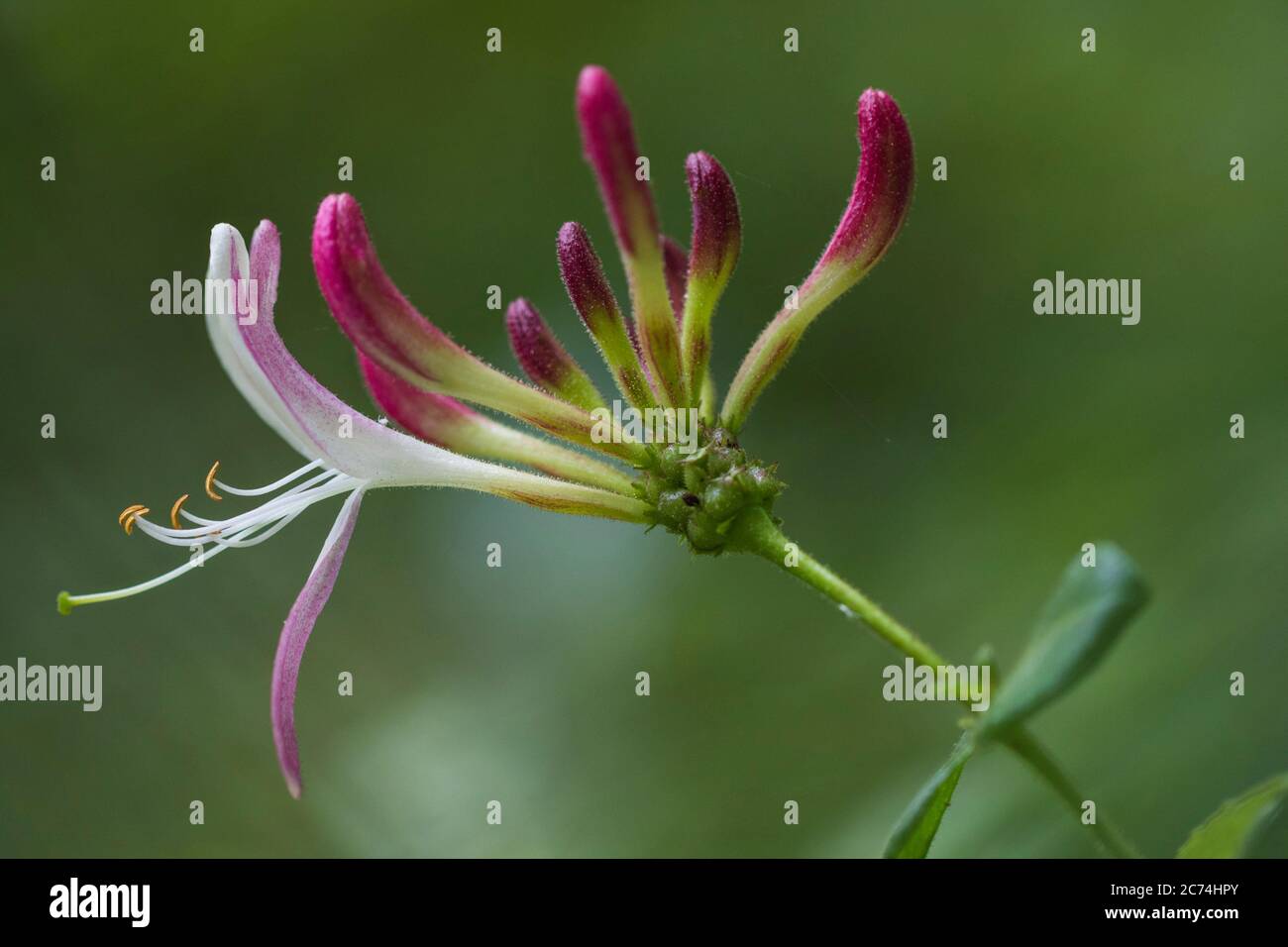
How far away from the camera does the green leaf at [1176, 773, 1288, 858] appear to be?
3.90 feet

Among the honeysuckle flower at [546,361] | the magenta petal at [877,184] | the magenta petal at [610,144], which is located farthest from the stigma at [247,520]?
the magenta petal at [877,184]

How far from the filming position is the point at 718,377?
3.24m

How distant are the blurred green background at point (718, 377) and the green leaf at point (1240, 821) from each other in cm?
77

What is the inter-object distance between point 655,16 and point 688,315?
248 centimetres

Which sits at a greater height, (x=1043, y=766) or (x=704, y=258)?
(x=704, y=258)

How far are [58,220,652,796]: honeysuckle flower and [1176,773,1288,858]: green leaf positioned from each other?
→ 676mm

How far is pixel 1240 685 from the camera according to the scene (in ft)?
6.73

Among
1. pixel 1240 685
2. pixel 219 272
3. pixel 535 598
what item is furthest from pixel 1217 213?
pixel 219 272

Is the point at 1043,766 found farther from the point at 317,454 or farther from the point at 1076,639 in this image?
the point at 317,454

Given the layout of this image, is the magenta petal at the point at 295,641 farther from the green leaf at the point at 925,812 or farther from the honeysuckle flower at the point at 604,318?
the green leaf at the point at 925,812

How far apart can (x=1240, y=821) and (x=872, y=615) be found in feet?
1.38

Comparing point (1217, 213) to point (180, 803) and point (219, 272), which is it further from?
point (180, 803)

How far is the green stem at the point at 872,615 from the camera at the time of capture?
3.80 ft

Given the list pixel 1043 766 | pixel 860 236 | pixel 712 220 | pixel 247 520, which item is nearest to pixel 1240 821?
pixel 1043 766
